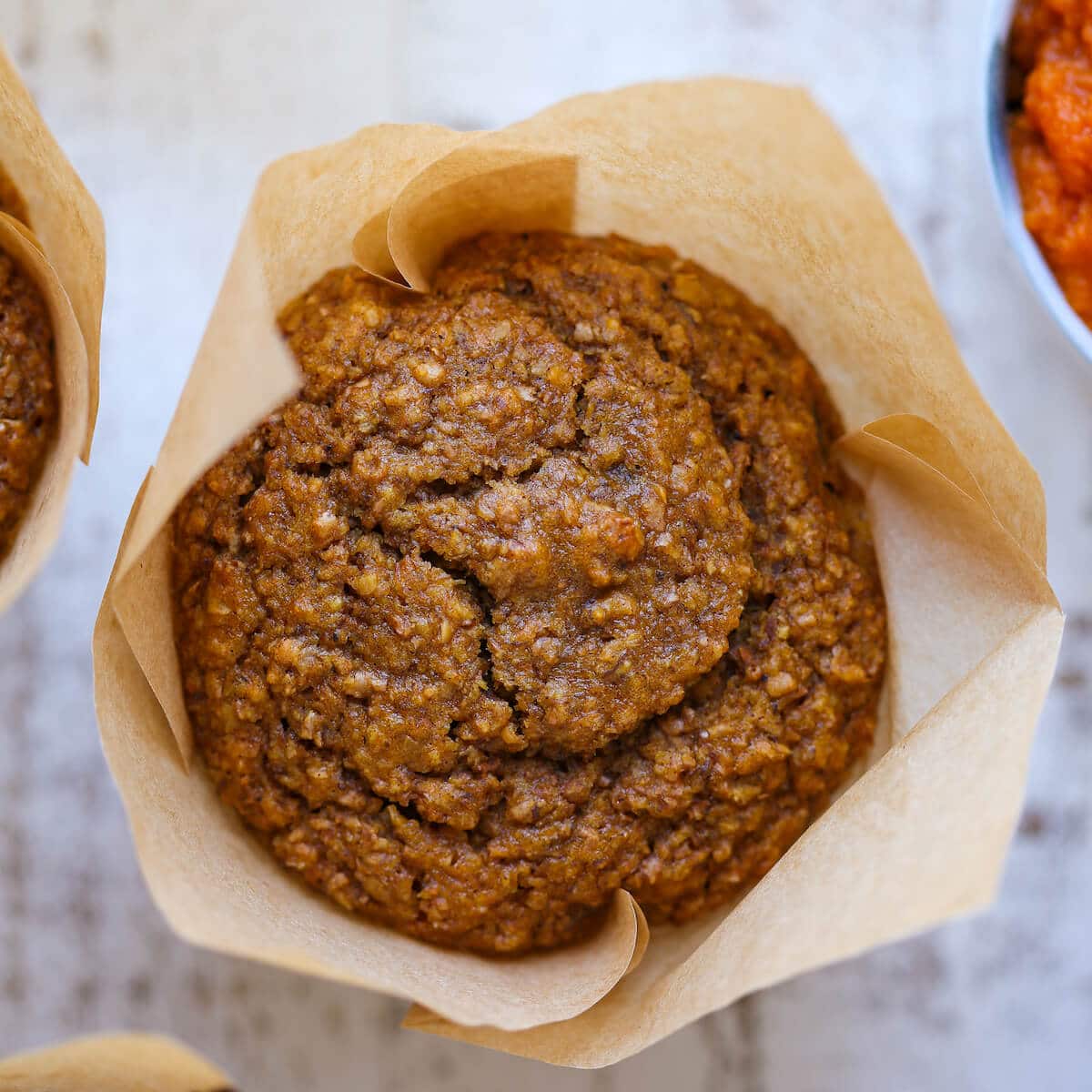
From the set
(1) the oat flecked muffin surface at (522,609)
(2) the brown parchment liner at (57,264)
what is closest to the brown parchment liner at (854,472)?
(1) the oat flecked muffin surface at (522,609)

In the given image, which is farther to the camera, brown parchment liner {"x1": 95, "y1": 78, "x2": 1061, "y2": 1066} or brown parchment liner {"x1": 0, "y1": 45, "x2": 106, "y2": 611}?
brown parchment liner {"x1": 0, "y1": 45, "x2": 106, "y2": 611}

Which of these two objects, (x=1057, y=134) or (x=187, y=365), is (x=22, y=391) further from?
(x=1057, y=134)

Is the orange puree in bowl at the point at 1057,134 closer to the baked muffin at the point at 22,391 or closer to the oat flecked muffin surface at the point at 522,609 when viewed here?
the oat flecked muffin surface at the point at 522,609

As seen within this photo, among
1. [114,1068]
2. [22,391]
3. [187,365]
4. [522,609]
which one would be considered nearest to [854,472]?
[522,609]

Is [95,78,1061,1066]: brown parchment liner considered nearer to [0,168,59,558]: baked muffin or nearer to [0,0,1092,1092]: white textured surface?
[0,168,59,558]: baked muffin

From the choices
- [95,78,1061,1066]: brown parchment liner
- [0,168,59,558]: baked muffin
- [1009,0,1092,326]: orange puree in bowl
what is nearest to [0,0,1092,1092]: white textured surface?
[1009,0,1092,326]: orange puree in bowl

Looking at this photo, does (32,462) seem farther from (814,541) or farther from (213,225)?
(814,541)
